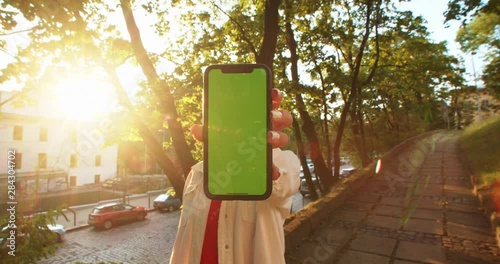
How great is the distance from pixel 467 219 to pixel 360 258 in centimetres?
306

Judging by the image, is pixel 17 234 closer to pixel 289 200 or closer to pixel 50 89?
pixel 50 89

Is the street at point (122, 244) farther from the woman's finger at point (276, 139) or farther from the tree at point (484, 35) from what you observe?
the tree at point (484, 35)

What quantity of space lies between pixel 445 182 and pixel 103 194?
35669 mm

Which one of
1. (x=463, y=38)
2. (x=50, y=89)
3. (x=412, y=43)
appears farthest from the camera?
(x=463, y=38)

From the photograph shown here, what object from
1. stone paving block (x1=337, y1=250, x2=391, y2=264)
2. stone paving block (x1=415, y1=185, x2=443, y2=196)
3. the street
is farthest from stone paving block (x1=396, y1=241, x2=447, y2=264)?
the street

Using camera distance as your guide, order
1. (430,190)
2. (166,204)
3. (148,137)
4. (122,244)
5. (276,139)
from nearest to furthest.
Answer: (276,139) < (148,137) < (430,190) < (122,244) < (166,204)

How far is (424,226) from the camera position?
557 cm

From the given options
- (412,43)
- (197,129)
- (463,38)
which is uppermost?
(463,38)

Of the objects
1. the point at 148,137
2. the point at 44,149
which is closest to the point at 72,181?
the point at 44,149

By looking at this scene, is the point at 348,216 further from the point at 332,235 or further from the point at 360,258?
the point at 360,258

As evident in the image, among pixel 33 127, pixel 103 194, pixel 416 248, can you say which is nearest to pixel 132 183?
pixel 103 194

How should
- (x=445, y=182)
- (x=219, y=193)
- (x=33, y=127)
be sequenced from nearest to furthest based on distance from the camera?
1. (x=219, y=193)
2. (x=445, y=182)
3. (x=33, y=127)

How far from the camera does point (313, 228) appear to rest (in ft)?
17.8

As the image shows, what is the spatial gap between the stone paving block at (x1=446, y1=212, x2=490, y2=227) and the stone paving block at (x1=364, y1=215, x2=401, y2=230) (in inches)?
41.0
